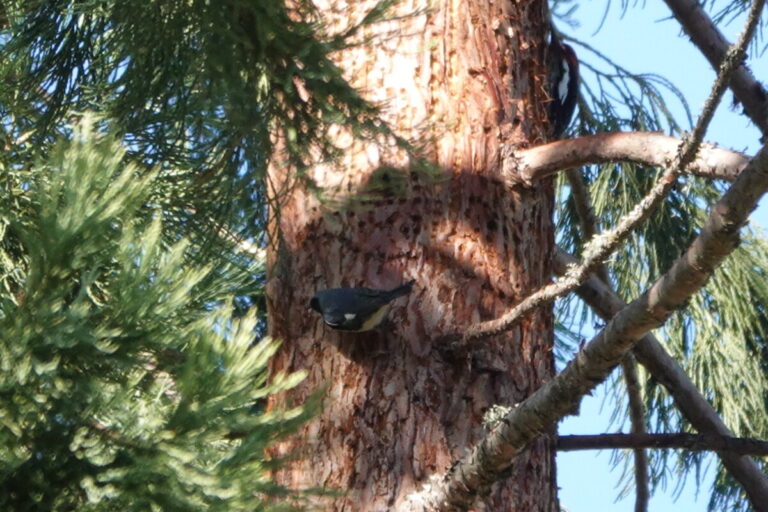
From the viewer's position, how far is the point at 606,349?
5.62 ft

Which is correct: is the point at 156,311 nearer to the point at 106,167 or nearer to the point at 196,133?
the point at 106,167

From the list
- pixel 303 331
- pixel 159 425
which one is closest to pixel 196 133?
pixel 303 331

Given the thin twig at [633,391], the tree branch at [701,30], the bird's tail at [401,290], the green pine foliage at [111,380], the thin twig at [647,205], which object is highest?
the tree branch at [701,30]

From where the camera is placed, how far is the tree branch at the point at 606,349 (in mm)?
1513

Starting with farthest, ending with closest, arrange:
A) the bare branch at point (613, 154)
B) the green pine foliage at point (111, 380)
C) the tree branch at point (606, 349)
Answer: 1. the bare branch at point (613, 154)
2. the tree branch at point (606, 349)
3. the green pine foliage at point (111, 380)

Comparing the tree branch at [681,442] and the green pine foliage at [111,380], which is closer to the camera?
the green pine foliage at [111,380]

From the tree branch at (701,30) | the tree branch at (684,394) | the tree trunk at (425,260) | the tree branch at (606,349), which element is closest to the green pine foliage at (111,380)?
the tree branch at (606,349)

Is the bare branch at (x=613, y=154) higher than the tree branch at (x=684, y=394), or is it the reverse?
the bare branch at (x=613, y=154)

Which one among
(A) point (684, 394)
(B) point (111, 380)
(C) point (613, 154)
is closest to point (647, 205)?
(C) point (613, 154)

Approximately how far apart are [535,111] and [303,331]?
0.64m

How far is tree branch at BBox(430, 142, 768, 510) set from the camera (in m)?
1.51

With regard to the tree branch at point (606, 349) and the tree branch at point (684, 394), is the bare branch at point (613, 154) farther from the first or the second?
the tree branch at point (606, 349)

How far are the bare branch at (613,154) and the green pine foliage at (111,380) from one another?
2.71ft

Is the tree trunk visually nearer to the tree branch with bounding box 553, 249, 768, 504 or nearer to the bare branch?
the bare branch
